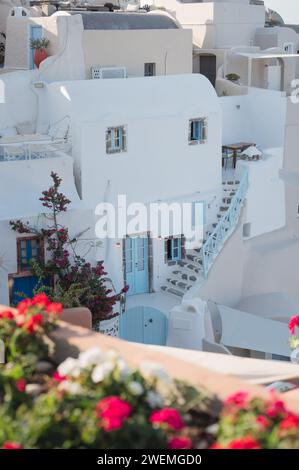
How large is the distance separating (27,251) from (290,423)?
540 inches

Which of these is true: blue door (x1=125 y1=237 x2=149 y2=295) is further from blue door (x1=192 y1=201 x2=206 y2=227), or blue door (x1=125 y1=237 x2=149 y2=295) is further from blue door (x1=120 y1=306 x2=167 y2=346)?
blue door (x1=192 y1=201 x2=206 y2=227)

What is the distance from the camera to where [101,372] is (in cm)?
748

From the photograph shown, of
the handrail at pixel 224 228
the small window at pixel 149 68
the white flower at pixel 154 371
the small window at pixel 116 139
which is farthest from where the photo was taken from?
the small window at pixel 149 68

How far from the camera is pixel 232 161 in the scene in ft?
90.1

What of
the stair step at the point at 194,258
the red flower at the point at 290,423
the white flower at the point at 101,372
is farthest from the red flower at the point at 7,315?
the stair step at the point at 194,258

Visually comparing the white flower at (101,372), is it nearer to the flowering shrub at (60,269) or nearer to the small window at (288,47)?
the flowering shrub at (60,269)

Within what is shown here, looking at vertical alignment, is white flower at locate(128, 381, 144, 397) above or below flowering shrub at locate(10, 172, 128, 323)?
above

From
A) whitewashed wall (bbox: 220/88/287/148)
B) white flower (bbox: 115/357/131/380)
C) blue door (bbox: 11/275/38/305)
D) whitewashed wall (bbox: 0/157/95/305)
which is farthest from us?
whitewashed wall (bbox: 220/88/287/148)

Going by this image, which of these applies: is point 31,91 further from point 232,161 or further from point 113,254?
point 232,161

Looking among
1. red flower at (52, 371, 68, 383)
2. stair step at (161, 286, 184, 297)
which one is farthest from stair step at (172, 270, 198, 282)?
red flower at (52, 371, 68, 383)

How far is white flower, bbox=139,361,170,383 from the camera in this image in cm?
768

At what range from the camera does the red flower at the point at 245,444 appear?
6387 millimetres

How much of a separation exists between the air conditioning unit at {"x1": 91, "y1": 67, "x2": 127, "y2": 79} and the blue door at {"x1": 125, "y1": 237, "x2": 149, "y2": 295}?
21.0 ft

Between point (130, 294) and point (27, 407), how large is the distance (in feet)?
51.9
